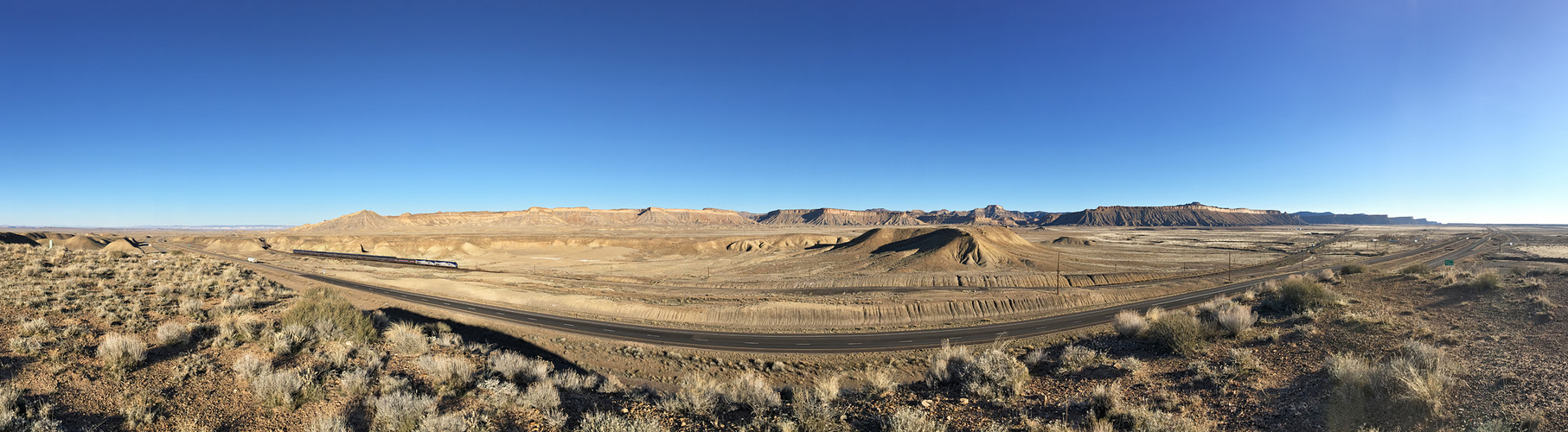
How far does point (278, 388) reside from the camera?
8.38 metres

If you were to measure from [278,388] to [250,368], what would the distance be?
5.54 feet

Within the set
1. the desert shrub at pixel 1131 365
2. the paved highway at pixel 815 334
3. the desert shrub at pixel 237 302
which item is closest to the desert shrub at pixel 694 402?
the desert shrub at pixel 1131 365

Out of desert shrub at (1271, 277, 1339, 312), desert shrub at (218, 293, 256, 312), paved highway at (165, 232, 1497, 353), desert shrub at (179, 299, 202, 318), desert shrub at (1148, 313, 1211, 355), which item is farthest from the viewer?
paved highway at (165, 232, 1497, 353)

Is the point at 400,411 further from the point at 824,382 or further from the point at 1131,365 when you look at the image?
the point at 1131,365

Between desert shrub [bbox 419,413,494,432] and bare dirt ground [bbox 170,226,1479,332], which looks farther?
bare dirt ground [bbox 170,226,1479,332]

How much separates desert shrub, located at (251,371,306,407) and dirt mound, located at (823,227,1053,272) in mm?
53468

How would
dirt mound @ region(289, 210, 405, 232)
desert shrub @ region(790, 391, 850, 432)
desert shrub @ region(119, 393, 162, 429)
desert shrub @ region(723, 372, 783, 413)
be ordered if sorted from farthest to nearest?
dirt mound @ region(289, 210, 405, 232), desert shrub @ region(723, 372, 783, 413), desert shrub @ region(790, 391, 850, 432), desert shrub @ region(119, 393, 162, 429)

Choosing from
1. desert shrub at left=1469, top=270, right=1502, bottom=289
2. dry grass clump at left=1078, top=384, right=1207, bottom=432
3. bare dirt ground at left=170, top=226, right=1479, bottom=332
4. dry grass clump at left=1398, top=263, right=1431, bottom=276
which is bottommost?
bare dirt ground at left=170, top=226, right=1479, bottom=332

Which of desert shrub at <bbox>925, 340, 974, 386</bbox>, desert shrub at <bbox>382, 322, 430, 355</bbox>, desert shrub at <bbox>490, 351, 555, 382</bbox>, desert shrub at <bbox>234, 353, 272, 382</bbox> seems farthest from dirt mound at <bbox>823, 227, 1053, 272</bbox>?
desert shrub at <bbox>234, 353, 272, 382</bbox>

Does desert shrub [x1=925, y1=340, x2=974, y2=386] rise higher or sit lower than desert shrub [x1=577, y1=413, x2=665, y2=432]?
lower

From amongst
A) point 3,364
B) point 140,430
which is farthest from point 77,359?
point 140,430

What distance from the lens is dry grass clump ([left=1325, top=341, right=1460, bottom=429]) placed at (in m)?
7.59

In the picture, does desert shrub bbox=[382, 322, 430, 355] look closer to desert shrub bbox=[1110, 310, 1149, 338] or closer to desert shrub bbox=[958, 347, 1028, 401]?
desert shrub bbox=[958, 347, 1028, 401]

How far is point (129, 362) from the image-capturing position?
8906 mm
